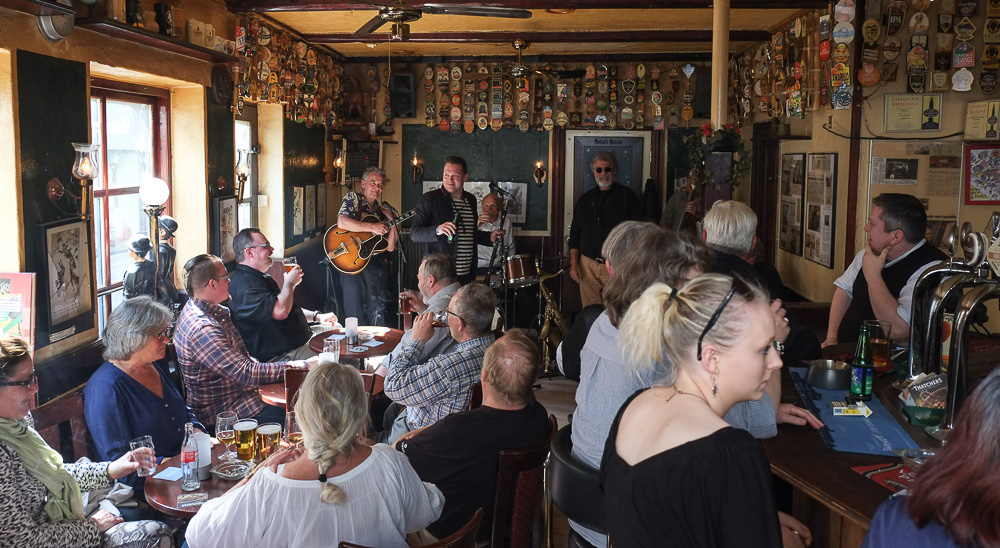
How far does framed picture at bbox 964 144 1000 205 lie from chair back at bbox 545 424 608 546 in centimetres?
418

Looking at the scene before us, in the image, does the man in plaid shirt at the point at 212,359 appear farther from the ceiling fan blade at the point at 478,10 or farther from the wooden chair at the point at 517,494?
the ceiling fan blade at the point at 478,10

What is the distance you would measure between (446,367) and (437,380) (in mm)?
66

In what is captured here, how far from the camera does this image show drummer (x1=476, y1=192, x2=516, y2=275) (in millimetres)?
7734

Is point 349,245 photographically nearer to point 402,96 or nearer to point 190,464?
point 402,96

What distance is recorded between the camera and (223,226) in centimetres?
611

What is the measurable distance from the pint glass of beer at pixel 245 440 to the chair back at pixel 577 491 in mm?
1185

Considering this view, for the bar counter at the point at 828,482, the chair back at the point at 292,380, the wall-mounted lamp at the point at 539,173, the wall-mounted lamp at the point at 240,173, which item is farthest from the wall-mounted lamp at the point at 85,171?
the wall-mounted lamp at the point at 539,173

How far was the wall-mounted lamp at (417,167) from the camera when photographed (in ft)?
31.7

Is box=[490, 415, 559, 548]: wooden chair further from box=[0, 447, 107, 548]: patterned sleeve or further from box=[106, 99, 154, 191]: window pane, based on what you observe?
box=[106, 99, 154, 191]: window pane

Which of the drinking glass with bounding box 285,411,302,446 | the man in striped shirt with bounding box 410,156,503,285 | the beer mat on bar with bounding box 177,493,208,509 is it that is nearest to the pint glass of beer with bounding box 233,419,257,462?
the drinking glass with bounding box 285,411,302,446

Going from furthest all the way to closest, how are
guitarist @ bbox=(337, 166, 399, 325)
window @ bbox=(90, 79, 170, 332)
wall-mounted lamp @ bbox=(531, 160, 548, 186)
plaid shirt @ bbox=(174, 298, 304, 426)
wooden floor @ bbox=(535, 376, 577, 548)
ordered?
1. wall-mounted lamp @ bbox=(531, 160, 548, 186)
2. guitarist @ bbox=(337, 166, 399, 325)
3. wooden floor @ bbox=(535, 376, 577, 548)
4. window @ bbox=(90, 79, 170, 332)
5. plaid shirt @ bbox=(174, 298, 304, 426)

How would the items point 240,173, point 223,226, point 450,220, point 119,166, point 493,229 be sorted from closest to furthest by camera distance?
1. point 119,166
2. point 223,226
3. point 240,173
4. point 450,220
5. point 493,229

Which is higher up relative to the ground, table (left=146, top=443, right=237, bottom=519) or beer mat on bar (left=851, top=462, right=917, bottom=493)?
beer mat on bar (left=851, top=462, right=917, bottom=493)

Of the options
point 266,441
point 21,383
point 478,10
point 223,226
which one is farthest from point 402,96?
point 21,383
